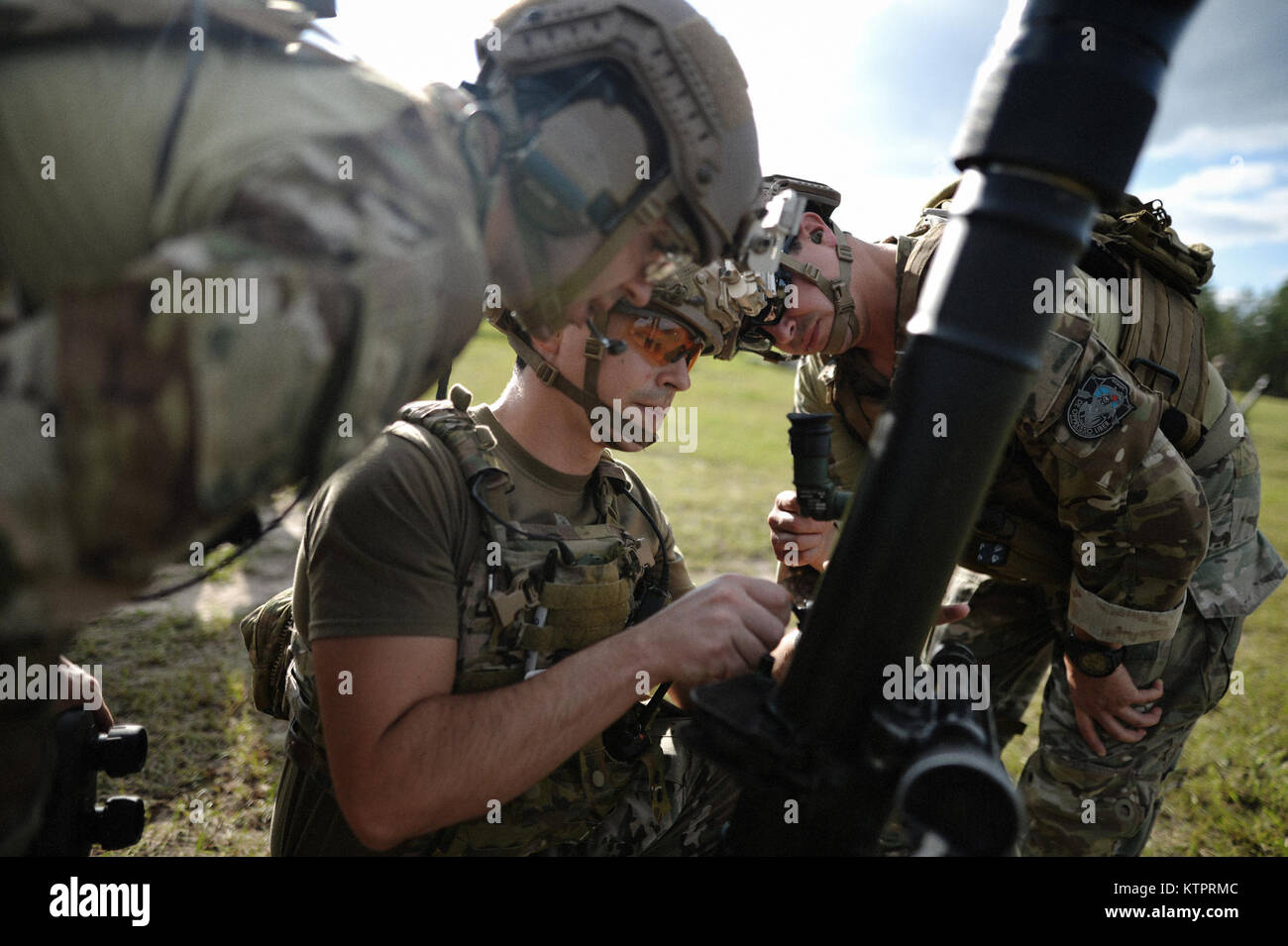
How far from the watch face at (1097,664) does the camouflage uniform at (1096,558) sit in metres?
0.10

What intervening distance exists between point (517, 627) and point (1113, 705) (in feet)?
8.71

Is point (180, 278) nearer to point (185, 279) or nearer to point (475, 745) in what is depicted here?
point (185, 279)

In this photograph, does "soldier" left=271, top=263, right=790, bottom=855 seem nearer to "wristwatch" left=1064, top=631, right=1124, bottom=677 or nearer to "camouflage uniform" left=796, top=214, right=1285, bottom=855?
"camouflage uniform" left=796, top=214, right=1285, bottom=855

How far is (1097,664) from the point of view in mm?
3416

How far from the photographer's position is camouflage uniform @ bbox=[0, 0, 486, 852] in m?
0.96

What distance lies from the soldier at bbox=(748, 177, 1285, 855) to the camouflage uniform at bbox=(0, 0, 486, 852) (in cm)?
231

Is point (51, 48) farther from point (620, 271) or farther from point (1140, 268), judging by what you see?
point (1140, 268)

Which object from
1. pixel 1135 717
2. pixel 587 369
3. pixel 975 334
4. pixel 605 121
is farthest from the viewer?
pixel 1135 717

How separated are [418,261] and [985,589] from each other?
3.99 m

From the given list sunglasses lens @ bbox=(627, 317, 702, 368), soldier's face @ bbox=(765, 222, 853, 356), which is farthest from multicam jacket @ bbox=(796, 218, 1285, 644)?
sunglasses lens @ bbox=(627, 317, 702, 368)

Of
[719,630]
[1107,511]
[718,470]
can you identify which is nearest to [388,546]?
[719,630]

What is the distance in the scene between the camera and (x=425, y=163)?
4.00 ft

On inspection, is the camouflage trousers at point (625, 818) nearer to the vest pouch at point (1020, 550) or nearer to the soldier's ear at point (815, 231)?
the vest pouch at point (1020, 550)
